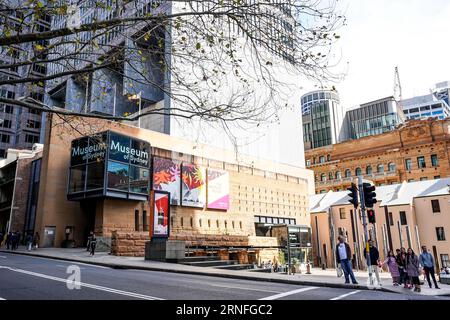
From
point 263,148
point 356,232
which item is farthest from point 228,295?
point 263,148

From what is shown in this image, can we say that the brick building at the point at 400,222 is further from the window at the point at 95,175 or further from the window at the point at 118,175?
the window at the point at 95,175

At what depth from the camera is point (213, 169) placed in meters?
48.2

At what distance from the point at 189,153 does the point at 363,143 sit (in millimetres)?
36364

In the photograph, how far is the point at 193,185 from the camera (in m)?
44.6

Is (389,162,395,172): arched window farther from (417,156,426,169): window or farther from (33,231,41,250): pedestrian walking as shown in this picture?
(33,231,41,250): pedestrian walking

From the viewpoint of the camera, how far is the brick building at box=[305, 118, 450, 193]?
58062 mm

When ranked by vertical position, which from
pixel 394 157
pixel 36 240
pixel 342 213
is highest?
pixel 394 157

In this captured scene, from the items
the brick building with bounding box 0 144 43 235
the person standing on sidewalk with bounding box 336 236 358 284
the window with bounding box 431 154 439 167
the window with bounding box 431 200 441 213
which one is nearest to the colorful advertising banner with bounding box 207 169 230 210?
the brick building with bounding box 0 144 43 235

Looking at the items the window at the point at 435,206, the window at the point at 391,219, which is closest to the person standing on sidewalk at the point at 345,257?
the window at the point at 391,219

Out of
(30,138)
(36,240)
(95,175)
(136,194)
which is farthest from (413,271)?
(30,138)

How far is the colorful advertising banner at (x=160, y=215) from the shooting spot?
20.9 m

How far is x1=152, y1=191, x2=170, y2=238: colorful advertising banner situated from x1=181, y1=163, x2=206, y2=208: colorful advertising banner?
21.0 meters

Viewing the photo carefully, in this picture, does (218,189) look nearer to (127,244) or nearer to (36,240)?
(36,240)

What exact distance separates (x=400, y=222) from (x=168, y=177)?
92.0 feet
